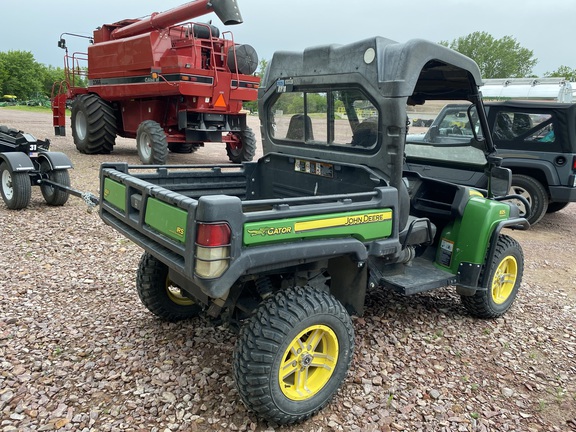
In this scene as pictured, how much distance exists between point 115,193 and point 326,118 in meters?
1.62

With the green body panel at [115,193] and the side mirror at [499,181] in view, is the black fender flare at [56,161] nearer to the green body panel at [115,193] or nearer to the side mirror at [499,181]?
the green body panel at [115,193]

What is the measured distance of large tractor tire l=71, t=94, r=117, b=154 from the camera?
10.8 meters

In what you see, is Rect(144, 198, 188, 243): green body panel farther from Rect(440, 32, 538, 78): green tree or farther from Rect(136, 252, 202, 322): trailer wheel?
Rect(440, 32, 538, 78): green tree

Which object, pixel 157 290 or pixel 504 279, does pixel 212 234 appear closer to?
pixel 157 290

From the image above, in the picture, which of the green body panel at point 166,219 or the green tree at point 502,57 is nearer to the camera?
the green body panel at point 166,219

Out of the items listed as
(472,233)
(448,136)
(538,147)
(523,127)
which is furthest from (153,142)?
(472,233)

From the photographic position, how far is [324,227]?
8.71 ft

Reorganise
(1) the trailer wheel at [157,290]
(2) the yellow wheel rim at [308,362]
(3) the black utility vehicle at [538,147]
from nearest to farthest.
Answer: (2) the yellow wheel rim at [308,362] < (1) the trailer wheel at [157,290] < (3) the black utility vehicle at [538,147]

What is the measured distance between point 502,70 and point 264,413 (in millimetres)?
61605

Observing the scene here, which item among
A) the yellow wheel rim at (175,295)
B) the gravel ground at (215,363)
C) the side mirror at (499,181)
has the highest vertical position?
the side mirror at (499,181)

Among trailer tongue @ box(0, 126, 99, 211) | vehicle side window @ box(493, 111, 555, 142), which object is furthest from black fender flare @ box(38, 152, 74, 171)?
vehicle side window @ box(493, 111, 555, 142)

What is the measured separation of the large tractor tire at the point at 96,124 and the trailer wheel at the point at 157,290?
820 cm

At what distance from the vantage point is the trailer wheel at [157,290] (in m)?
3.59

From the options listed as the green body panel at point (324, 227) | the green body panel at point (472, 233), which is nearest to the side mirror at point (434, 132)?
the green body panel at point (472, 233)
